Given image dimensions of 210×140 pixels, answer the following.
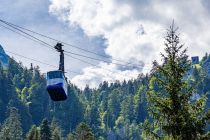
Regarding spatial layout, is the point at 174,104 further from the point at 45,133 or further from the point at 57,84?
the point at 45,133

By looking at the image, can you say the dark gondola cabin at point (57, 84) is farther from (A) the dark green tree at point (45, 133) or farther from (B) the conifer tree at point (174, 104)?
(A) the dark green tree at point (45, 133)

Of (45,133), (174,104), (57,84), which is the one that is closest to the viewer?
(174,104)

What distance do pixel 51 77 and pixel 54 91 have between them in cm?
106

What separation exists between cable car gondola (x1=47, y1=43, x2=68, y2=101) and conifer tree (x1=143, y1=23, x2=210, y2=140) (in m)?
6.89

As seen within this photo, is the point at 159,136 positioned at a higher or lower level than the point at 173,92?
lower

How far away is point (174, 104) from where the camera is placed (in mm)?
26078

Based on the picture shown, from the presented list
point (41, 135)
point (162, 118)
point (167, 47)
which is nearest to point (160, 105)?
point (162, 118)

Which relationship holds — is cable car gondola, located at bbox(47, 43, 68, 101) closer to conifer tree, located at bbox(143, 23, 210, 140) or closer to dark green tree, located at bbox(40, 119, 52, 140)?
conifer tree, located at bbox(143, 23, 210, 140)

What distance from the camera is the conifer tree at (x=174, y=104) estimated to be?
2509 centimetres

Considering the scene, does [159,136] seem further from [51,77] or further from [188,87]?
[51,77]

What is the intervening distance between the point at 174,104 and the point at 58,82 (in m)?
8.98

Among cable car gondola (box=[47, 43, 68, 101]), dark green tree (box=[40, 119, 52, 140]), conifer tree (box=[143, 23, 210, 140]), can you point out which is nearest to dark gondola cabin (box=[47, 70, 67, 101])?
cable car gondola (box=[47, 43, 68, 101])

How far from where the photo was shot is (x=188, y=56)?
2848cm

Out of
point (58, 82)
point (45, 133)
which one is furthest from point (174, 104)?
point (45, 133)
